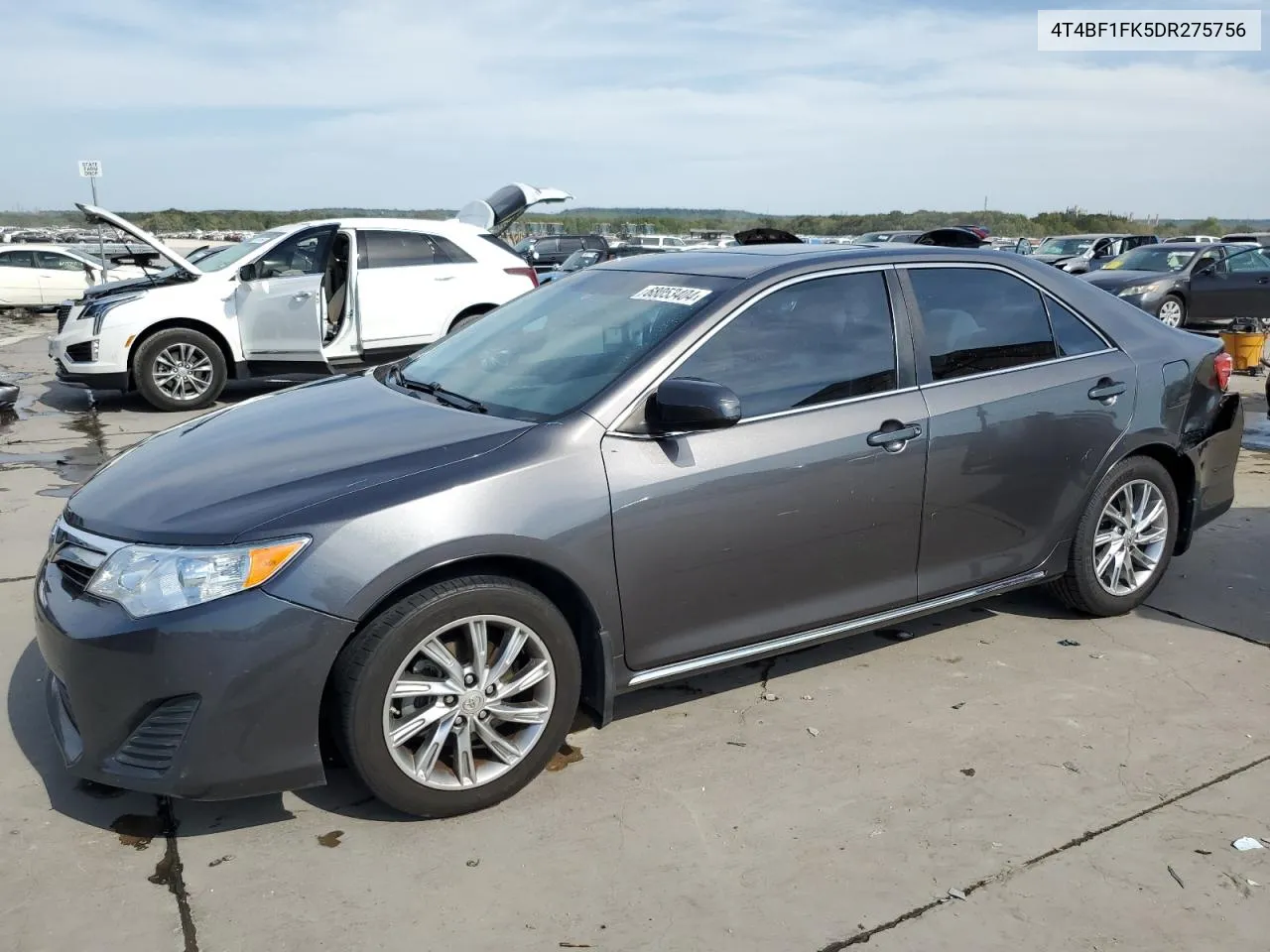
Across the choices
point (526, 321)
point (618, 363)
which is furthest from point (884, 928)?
point (526, 321)

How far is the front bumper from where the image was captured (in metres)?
2.71

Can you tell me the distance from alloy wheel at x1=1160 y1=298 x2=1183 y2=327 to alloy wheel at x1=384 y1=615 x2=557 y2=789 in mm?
15516

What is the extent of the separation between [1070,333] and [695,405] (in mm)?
2044

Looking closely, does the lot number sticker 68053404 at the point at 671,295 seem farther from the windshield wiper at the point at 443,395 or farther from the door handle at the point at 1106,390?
the door handle at the point at 1106,390

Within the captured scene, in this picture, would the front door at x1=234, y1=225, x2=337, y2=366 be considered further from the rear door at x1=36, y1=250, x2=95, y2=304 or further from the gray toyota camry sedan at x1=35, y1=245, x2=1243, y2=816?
the rear door at x1=36, y1=250, x2=95, y2=304

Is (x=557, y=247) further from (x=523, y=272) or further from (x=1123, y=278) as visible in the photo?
(x=523, y=272)

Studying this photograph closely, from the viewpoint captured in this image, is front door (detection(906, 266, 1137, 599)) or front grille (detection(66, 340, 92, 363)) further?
front grille (detection(66, 340, 92, 363))

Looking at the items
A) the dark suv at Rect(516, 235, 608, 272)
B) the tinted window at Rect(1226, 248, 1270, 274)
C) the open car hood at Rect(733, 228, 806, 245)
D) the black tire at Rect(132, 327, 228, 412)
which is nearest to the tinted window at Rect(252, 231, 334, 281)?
the black tire at Rect(132, 327, 228, 412)

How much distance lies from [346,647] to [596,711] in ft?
2.79

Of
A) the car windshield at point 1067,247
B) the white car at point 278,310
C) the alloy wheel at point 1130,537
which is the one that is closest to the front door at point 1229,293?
the car windshield at point 1067,247

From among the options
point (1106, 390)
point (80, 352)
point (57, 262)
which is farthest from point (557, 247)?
point (1106, 390)

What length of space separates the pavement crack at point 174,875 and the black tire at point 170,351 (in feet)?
24.6

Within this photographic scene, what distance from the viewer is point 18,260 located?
21.6 m

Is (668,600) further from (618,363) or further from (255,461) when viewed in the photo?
(255,461)
